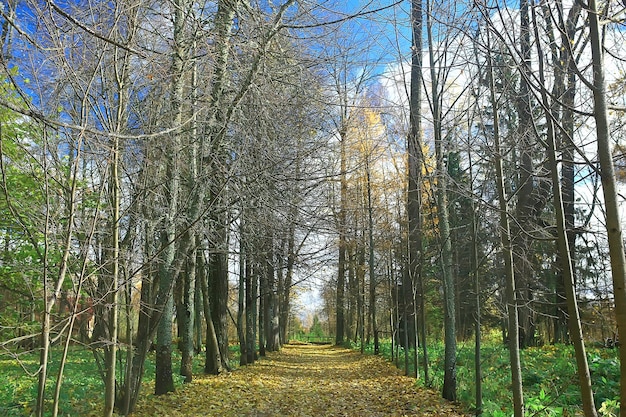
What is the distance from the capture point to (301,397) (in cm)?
884

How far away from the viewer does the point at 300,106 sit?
291 inches

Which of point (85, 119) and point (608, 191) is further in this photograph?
point (85, 119)

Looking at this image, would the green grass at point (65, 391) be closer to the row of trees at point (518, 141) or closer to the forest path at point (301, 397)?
the forest path at point (301, 397)

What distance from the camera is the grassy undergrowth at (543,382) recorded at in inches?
233

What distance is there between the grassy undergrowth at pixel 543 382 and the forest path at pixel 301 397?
2.20 ft

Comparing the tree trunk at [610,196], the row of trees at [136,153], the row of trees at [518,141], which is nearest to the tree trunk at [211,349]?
the row of trees at [136,153]

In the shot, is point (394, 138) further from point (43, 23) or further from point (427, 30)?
point (43, 23)

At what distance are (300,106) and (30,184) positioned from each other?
4.89m

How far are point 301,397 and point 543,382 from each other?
421 cm

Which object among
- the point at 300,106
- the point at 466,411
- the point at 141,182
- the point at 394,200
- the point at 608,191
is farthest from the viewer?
the point at 394,200

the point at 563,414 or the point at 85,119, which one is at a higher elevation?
the point at 85,119

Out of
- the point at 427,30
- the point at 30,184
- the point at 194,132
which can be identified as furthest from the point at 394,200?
the point at 30,184

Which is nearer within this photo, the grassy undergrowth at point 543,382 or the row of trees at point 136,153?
the row of trees at point 136,153

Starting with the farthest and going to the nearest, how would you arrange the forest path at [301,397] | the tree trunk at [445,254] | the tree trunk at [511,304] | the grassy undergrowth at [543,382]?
the tree trunk at [445,254]
the forest path at [301,397]
the grassy undergrowth at [543,382]
the tree trunk at [511,304]
